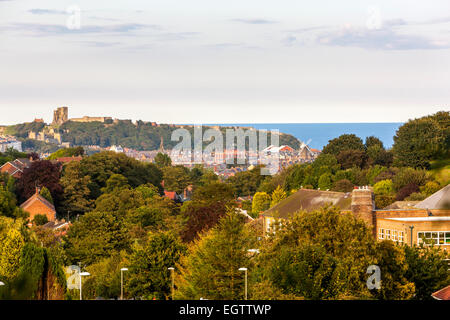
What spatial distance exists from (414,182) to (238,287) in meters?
43.0

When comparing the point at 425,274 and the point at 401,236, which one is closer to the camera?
the point at 425,274

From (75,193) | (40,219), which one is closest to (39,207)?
(40,219)

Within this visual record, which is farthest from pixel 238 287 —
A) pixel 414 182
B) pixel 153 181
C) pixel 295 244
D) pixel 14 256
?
pixel 153 181

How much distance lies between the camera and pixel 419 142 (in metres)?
68.6

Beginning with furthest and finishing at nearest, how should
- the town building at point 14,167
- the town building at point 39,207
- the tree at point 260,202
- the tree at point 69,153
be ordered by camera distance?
the tree at point 69,153
the town building at point 14,167
the tree at point 260,202
the town building at point 39,207

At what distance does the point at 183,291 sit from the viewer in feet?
70.7

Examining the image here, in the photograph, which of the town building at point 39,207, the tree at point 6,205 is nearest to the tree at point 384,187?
the town building at point 39,207

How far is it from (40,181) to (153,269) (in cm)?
5215

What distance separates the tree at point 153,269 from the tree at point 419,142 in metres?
46.7

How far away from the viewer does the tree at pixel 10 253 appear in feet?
84.6

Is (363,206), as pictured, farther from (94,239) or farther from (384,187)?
(384,187)

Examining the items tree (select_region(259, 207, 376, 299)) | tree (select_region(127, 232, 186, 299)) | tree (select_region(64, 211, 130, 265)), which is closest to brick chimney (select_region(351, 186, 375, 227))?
tree (select_region(259, 207, 376, 299))

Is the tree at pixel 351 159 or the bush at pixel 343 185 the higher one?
the tree at pixel 351 159

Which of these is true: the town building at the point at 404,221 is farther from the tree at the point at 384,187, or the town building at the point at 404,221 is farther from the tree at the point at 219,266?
the tree at the point at 384,187
